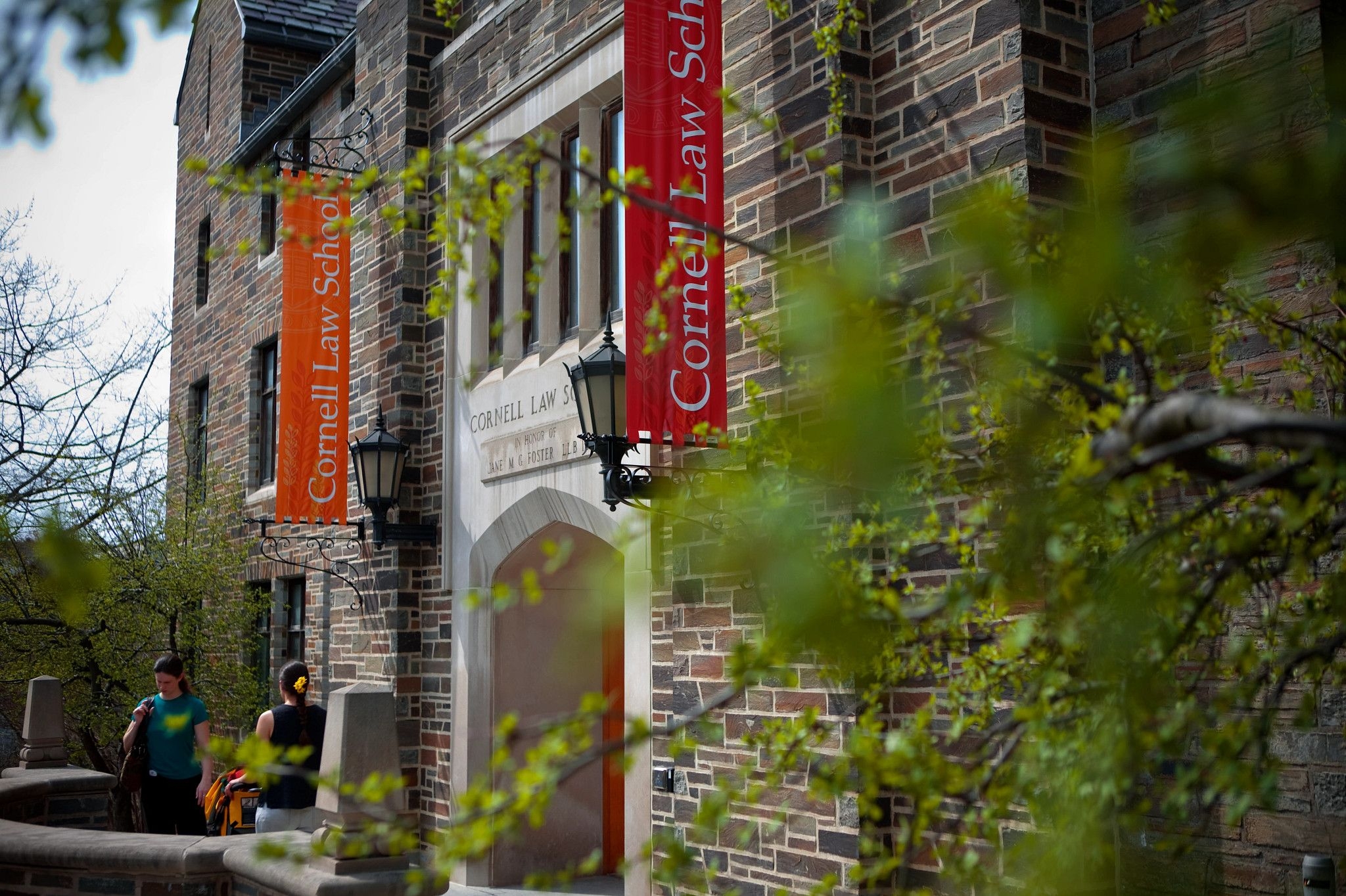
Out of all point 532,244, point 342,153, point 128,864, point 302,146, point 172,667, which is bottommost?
point 128,864

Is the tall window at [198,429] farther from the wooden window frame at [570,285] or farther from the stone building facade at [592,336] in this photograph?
the wooden window frame at [570,285]

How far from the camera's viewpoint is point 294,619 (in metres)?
12.3

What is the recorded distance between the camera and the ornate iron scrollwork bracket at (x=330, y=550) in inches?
396

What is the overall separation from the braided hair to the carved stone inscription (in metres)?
1.76

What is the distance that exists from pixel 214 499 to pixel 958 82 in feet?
33.4

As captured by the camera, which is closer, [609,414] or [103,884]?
[103,884]

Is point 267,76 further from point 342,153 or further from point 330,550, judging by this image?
point 330,550

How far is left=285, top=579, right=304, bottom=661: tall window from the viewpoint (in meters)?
12.1

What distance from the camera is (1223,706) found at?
1757 mm

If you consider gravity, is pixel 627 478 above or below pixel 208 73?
below

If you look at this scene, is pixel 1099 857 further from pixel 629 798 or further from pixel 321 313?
pixel 321 313

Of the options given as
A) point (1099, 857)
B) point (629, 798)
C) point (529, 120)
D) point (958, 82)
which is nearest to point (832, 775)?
point (1099, 857)

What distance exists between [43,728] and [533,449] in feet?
16.1

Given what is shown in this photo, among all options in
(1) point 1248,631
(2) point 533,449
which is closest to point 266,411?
(2) point 533,449
